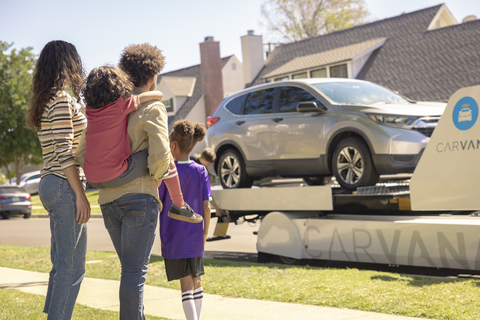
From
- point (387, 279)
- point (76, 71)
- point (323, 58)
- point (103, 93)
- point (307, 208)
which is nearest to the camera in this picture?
point (103, 93)

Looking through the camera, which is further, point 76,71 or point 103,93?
point 76,71

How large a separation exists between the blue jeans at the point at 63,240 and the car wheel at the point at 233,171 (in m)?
5.87

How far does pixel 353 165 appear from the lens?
25.5 ft

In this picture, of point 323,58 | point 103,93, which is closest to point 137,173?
point 103,93

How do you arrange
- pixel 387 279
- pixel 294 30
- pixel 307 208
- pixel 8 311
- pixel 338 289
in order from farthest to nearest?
pixel 294 30 → pixel 307 208 → pixel 387 279 → pixel 338 289 → pixel 8 311

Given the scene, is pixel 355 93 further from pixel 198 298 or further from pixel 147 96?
pixel 147 96

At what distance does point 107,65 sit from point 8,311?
3245 mm

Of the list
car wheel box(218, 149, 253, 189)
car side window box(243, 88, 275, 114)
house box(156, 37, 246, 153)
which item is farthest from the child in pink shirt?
house box(156, 37, 246, 153)

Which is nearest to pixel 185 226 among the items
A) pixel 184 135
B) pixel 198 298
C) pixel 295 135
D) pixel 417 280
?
pixel 198 298

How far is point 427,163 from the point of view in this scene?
21.9ft

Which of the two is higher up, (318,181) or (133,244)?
(318,181)

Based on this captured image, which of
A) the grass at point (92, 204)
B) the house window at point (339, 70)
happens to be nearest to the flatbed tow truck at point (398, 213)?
the grass at point (92, 204)

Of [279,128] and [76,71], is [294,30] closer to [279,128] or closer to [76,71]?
[279,128]

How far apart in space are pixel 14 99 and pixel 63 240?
115 feet
